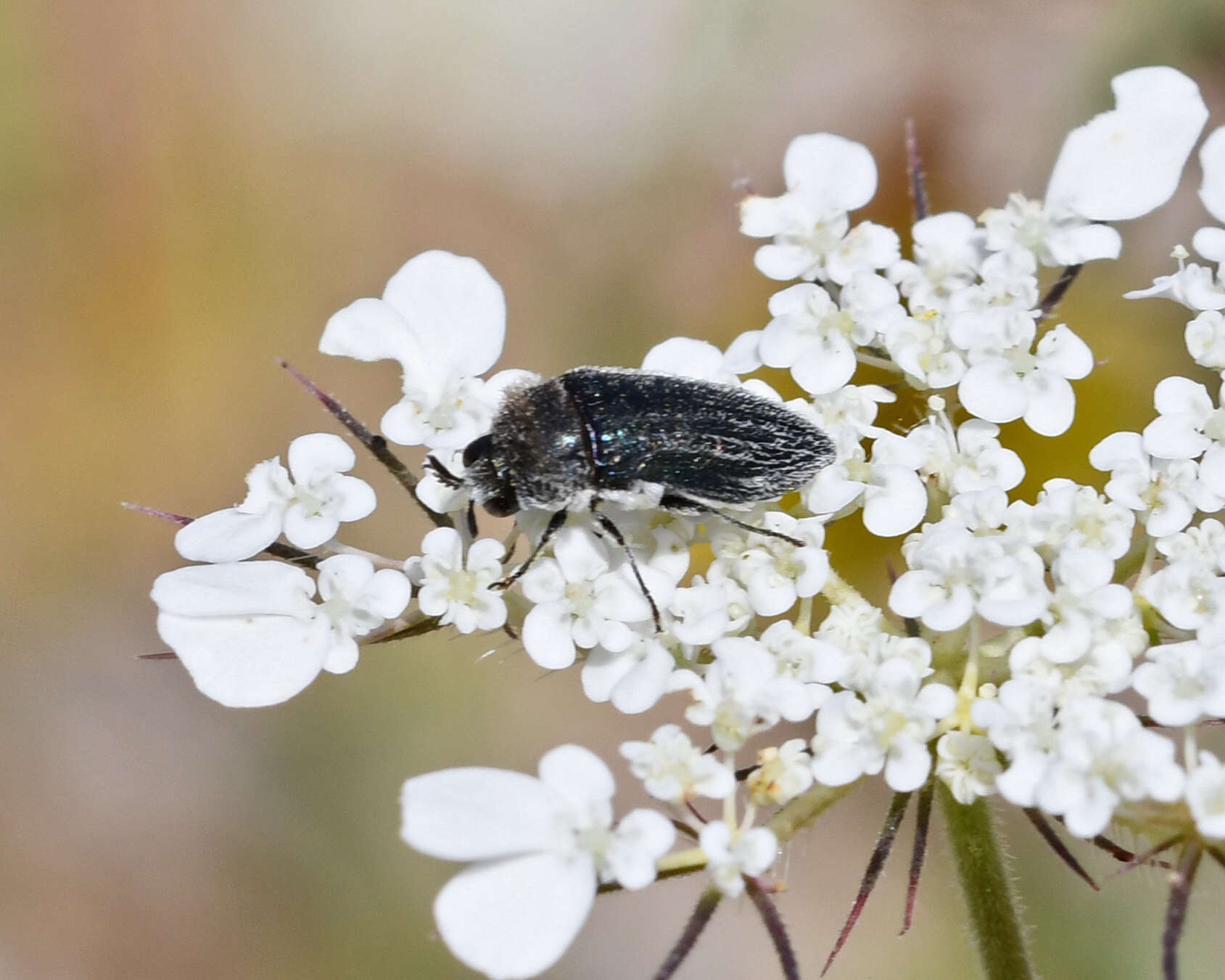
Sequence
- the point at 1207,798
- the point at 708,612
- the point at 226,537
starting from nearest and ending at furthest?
the point at 1207,798 → the point at 708,612 → the point at 226,537

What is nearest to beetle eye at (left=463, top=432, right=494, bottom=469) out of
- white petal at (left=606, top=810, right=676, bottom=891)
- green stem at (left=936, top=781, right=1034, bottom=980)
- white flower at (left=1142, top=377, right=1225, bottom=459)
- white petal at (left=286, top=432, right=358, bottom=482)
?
white petal at (left=286, top=432, right=358, bottom=482)

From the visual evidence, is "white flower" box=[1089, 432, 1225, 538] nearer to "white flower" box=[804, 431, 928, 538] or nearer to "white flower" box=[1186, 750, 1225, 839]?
"white flower" box=[804, 431, 928, 538]

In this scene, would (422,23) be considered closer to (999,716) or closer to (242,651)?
(242,651)

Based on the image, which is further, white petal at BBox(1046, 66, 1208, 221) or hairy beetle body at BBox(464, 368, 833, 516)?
white petal at BBox(1046, 66, 1208, 221)

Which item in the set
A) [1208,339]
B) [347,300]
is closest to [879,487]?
[1208,339]

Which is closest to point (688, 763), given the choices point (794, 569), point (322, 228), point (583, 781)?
point (583, 781)

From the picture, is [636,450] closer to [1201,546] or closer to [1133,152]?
[1201,546]
